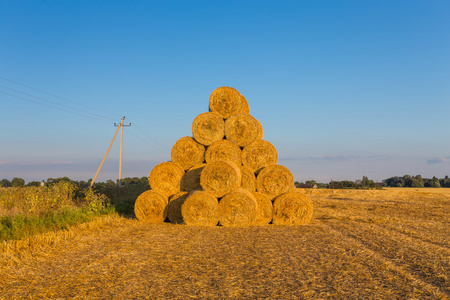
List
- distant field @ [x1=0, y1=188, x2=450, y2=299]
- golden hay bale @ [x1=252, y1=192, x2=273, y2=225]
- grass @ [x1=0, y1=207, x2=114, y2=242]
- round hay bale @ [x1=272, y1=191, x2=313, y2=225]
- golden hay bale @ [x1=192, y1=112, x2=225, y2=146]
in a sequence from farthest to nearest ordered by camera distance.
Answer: golden hay bale @ [x1=192, y1=112, x2=225, y2=146] < round hay bale @ [x1=272, y1=191, x2=313, y2=225] < golden hay bale @ [x1=252, y1=192, x2=273, y2=225] < grass @ [x1=0, y1=207, x2=114, y2=242] < distant field @ [x1=0, y1=188, x2=450, y2=299]

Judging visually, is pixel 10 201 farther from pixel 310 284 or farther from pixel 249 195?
pixel 310 284

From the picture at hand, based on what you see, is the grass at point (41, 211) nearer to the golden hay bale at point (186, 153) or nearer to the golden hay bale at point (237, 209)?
the golden hay bale at point (186, 153)

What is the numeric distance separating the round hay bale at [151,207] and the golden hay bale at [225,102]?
3418 millimetres

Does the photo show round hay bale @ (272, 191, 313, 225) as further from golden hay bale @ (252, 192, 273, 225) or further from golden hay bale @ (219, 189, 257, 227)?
golden hay bale @ (219, 189, 257, 227)

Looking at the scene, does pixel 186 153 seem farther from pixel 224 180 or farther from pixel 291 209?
pixel 291 209

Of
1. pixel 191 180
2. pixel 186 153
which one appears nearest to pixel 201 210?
pixel 191 180

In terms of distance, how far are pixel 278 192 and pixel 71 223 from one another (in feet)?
20.1

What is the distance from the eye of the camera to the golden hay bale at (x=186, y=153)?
1206 centimetres

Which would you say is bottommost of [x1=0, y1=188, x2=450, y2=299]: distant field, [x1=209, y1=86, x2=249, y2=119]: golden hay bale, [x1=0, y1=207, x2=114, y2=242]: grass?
[x1=0, y1=188, x2=450, y2=299]: distant field

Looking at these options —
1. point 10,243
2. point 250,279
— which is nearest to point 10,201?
point 10,243

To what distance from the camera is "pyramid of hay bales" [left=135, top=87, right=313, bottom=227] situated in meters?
10.6

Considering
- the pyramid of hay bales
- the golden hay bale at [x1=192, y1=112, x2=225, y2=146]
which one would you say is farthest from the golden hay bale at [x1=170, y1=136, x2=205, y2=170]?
the golden hay bale at [x1=192, y1=112, x2=225, y2=146]

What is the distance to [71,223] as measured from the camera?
414 inches

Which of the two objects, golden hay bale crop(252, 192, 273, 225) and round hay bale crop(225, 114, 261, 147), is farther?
round hay bale crop(225, 114, 261, 147)
